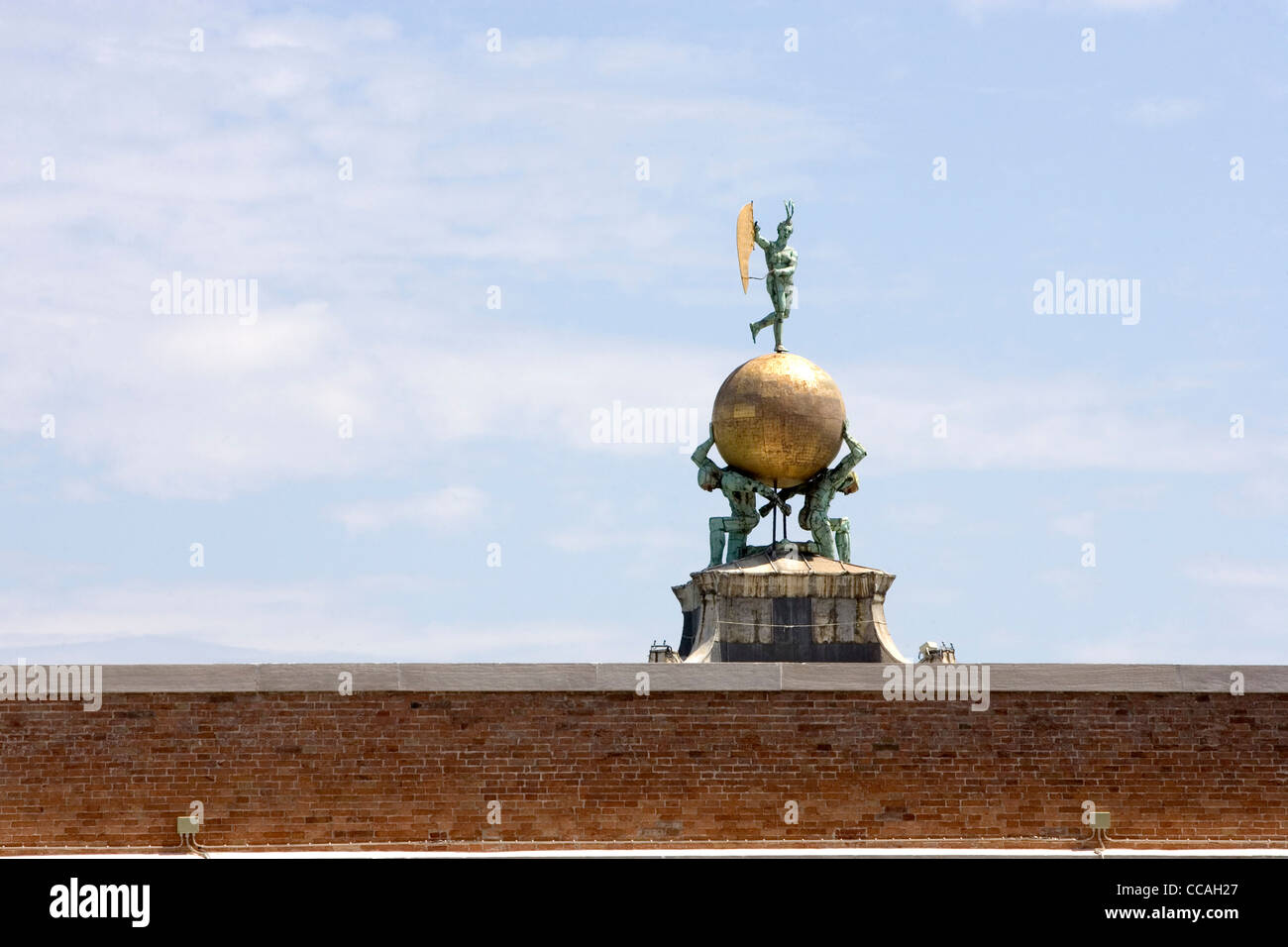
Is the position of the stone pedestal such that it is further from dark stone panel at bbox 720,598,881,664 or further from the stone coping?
the stone coping

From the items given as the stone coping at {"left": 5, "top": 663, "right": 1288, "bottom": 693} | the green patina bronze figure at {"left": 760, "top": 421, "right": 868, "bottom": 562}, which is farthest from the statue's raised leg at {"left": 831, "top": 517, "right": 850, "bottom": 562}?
the stone coping at {"left": 5, "top": 663, "right": 1288, "bottom": 693}

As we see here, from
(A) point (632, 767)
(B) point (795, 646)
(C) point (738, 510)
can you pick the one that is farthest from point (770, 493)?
(A) point (632, 767)

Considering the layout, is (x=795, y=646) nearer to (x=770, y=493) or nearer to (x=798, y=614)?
(x=798, y=614)

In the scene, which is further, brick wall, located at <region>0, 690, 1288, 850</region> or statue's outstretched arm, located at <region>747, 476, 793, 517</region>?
statue's outstretched arm, located at <region>747, 476, 793, 517</region>

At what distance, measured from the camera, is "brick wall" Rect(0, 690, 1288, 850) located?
19.7 metres

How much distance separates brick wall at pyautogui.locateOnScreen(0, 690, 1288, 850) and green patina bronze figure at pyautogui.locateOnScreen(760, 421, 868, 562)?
5991 mm

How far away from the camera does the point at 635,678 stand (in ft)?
65.9

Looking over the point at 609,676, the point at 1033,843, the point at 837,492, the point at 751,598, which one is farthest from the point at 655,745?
the point at 837,492

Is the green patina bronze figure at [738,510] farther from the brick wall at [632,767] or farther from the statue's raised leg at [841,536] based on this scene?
the brick wall at [632,767]

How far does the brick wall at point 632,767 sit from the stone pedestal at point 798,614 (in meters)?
4.92

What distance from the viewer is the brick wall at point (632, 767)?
1966cm
